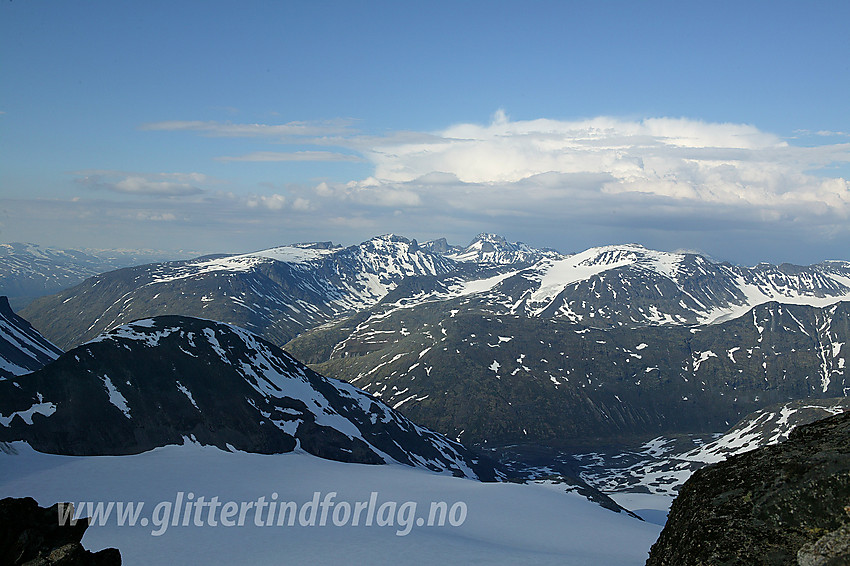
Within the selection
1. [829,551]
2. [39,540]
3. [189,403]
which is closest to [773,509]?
[829,551]

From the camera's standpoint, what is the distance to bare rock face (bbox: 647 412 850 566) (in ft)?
64.0

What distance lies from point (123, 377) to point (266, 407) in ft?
124

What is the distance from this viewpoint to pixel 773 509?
21188 millimetres

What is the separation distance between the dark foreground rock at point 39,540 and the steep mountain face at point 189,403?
85.0m

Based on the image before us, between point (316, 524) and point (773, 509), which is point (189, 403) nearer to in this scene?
point (316, 524)

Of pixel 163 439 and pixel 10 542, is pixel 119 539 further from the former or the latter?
pixel 163 439

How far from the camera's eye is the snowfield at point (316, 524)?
52656mm

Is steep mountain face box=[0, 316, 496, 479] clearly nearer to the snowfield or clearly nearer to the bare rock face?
the snowfield

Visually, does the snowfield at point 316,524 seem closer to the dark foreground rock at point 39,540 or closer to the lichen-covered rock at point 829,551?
the dark foreground rock at point 39,540

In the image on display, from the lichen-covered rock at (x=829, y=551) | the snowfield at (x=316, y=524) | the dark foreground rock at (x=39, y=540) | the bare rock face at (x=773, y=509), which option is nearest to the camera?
the lichen-covered rock at (x=829, y=551)

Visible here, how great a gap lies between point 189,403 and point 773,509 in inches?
5147

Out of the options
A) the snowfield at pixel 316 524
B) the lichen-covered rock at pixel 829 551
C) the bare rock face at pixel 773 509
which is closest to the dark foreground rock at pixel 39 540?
the bare rock face at pixel 773 509

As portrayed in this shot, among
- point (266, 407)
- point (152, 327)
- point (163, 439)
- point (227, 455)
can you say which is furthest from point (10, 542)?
point (152, 327)

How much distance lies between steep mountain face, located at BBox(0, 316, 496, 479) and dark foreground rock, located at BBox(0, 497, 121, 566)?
85022mm
